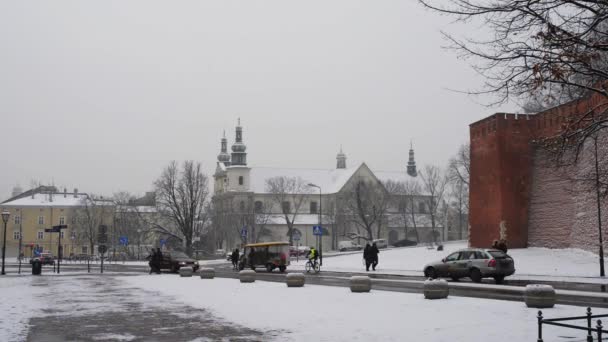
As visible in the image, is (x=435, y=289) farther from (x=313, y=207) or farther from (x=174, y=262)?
(x=313, y=207)

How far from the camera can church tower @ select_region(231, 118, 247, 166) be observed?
4471 inches

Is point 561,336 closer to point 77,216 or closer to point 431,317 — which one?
point 431,317

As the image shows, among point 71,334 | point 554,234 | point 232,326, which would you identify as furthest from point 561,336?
point 554,234

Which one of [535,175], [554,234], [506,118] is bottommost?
[554,234]

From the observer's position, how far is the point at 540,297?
1497 cm

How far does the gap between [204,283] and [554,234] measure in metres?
23.3

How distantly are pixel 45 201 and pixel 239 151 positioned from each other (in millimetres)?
40671

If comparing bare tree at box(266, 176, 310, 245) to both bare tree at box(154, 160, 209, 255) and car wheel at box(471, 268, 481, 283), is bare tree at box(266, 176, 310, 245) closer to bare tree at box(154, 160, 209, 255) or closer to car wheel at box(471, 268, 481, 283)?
bare tree at box(154, 160, 209, 255)

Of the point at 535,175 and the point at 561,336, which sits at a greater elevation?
the point at 535,175

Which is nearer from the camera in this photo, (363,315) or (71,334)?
(71,334)

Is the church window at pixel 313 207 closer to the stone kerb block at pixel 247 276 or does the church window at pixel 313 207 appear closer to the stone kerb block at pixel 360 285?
the stone kerb block at pixel 247 276

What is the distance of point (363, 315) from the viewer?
1479 cm

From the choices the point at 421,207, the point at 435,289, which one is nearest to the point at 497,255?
the point at 435,289

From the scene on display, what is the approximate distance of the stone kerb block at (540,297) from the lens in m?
15.0
